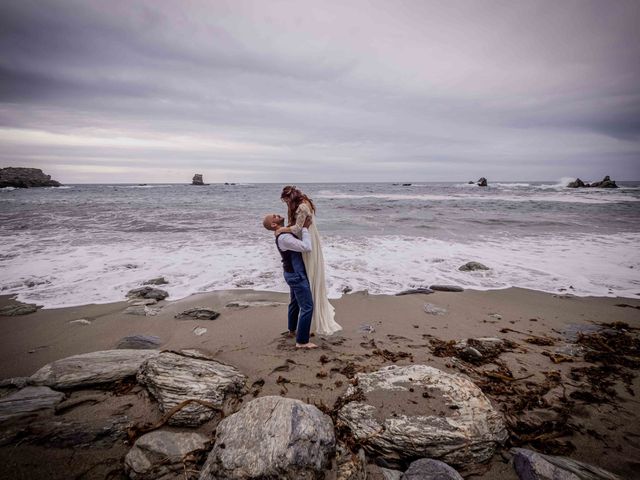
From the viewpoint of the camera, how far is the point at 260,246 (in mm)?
11867

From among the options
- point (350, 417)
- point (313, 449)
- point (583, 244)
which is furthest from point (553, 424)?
point (583, 244)

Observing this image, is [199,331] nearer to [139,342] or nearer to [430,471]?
[139,342]

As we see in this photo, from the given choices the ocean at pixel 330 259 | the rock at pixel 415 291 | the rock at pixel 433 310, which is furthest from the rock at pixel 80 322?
the rock at pixel 433 310

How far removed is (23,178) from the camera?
78875 millimetres

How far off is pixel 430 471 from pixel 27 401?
4.00m

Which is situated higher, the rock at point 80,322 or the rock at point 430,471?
the rock at point 430,471

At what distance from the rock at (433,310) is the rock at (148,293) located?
235 inches

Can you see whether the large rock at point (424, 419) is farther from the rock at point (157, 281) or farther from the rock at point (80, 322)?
the rock at point (157, 281)

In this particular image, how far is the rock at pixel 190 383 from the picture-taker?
290 cm

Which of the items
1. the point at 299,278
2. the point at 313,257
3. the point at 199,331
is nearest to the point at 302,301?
the point at 299,278

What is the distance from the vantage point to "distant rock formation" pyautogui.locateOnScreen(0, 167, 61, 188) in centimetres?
7662

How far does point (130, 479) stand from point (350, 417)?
195 centimetres

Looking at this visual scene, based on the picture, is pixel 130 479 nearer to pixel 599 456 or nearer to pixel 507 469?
pixel 507 469

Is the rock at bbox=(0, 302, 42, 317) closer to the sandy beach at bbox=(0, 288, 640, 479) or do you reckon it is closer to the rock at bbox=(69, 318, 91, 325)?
the sandy beach at bbox=(0, 288, 640, 479)
